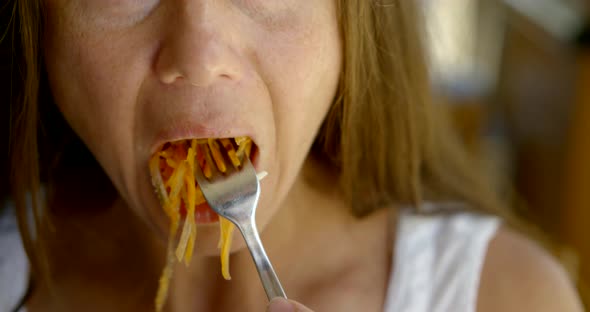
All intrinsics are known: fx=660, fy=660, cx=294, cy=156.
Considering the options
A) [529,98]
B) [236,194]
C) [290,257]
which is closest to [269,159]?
[236,194]

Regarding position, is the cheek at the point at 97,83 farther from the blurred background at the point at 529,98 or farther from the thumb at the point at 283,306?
the blurred background at the point at 529,98

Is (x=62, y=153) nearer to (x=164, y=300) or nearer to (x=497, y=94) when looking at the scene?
(x=164, y=300)

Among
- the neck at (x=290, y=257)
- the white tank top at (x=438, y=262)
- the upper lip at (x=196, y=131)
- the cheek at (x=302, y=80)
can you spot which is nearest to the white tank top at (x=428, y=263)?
the white tank top at (x=438, y=262)

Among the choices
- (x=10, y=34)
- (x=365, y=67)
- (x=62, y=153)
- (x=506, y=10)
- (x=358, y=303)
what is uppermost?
(x=10, y=34)

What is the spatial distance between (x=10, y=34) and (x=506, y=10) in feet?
9.19

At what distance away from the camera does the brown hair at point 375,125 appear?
930 millimetres

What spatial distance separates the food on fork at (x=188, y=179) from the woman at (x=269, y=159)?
0.02 metres

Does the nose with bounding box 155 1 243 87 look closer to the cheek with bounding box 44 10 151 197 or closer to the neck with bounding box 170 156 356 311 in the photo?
the cheek with bounding box 44 10 151 197

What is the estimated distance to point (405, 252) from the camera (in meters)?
1.07

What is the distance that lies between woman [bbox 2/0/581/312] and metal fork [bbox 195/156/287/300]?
3cm

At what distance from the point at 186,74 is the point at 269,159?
6.8 inches

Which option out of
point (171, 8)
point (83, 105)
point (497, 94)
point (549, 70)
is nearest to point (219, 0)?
point (171, 8)

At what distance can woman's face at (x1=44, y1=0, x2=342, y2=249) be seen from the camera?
2.57ft

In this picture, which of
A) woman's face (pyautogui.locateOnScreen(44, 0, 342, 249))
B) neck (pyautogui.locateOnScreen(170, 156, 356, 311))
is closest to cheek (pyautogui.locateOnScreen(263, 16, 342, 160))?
woman's face (pyautogui.locateOnScreen(44, 0, 342, 249))
